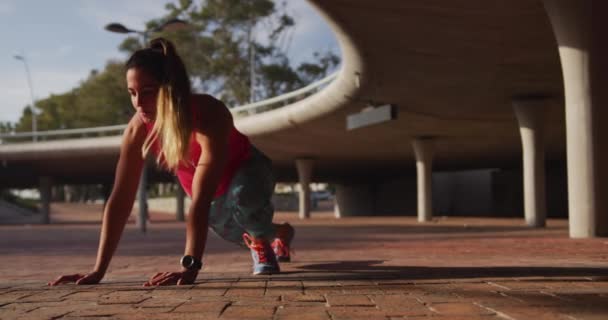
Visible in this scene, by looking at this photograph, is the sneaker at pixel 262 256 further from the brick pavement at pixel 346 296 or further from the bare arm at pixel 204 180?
the bare arm at pixel 204 180

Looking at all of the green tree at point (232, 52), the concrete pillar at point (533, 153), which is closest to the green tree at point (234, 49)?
the green tree at point (232, 52)

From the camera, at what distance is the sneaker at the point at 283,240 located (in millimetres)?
5664

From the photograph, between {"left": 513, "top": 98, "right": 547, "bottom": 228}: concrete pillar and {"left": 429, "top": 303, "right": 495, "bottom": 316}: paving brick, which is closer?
{"left": 429, "top": 303, "right": 495, "bottom": 316}: paving brick

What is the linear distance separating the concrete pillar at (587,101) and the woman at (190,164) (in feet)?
24.4

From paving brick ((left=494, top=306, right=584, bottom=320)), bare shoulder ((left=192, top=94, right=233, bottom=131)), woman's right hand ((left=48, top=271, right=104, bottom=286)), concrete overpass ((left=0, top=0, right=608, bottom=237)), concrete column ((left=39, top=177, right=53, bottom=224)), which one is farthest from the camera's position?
concrete column ((left=39, top=177, right=53, bottom=224))

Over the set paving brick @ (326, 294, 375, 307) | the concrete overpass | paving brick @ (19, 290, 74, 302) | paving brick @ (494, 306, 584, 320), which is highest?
the concrete overpass

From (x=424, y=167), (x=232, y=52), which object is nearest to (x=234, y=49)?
(x=232, y=52)

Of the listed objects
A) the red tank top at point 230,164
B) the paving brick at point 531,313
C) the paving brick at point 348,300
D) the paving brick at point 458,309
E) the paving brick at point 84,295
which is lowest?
the paving brick at point 84,295

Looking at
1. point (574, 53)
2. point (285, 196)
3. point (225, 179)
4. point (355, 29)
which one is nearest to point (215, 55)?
point (285, 196)

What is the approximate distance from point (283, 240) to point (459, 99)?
14905 millimetres

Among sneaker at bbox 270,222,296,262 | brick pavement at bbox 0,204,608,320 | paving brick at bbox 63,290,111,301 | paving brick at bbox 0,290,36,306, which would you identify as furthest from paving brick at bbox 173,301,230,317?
sneaker at bbox 270,222,296,262

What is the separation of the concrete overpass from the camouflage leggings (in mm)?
7229

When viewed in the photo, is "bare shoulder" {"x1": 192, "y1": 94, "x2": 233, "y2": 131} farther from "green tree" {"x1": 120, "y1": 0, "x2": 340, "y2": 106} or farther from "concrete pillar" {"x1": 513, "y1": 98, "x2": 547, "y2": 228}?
"green tree" {"x1": 120, "y1": 0, "x2": 340, "y2": 106}

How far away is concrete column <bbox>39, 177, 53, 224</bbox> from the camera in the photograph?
35.6 metres
